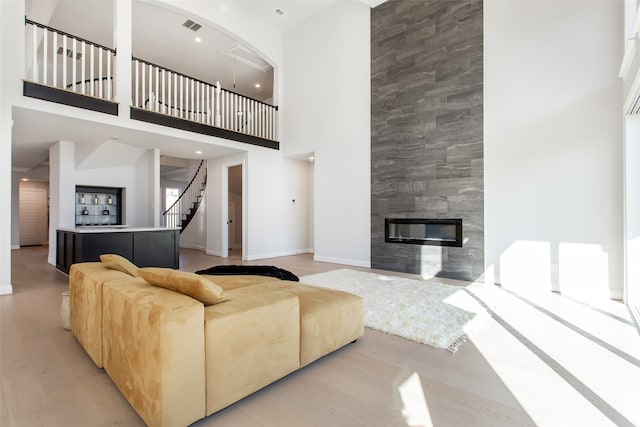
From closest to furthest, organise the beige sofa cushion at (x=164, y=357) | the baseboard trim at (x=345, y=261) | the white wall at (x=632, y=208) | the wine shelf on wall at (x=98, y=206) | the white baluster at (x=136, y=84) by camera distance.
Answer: the beige sofa cushion at (x=164, y=357), the white wall at (x=632, y=208), the white baluster at (x=136, y=84), the baseboard trim at (x=345, y=261), the wine shelf on wall at (x=98, y=206)

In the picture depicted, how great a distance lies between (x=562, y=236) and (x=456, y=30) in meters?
3.42

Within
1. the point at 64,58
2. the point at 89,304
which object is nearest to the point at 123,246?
the point at 64,58

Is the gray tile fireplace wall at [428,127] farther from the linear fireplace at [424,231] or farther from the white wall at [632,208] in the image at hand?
the white wall at [632,208]

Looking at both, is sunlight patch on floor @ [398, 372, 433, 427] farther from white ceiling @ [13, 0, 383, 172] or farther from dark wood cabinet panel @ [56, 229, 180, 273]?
white ceiling @ [13, 0, 383, 172]

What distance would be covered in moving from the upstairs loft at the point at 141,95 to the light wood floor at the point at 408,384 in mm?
3232

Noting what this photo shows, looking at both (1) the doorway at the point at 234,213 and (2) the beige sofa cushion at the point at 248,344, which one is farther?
(1) the doorway at the point at 234,213

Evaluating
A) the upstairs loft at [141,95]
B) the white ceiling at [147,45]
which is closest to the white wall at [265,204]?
the upstairs loft at [141,95]

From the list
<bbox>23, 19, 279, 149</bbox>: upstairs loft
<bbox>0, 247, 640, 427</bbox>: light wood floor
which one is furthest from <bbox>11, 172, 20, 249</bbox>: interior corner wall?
<bbox>0, 247, 640, 427</bbox>: light wood floor

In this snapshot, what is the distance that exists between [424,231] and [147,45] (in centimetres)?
759

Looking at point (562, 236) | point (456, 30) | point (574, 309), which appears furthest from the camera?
point (456, 30)

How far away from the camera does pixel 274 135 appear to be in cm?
754

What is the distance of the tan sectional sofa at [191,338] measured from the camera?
141 centimetres

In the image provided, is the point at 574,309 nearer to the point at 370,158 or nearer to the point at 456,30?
the point at 370,158

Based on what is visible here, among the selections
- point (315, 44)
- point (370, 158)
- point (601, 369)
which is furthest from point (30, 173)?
point (601, 369)
